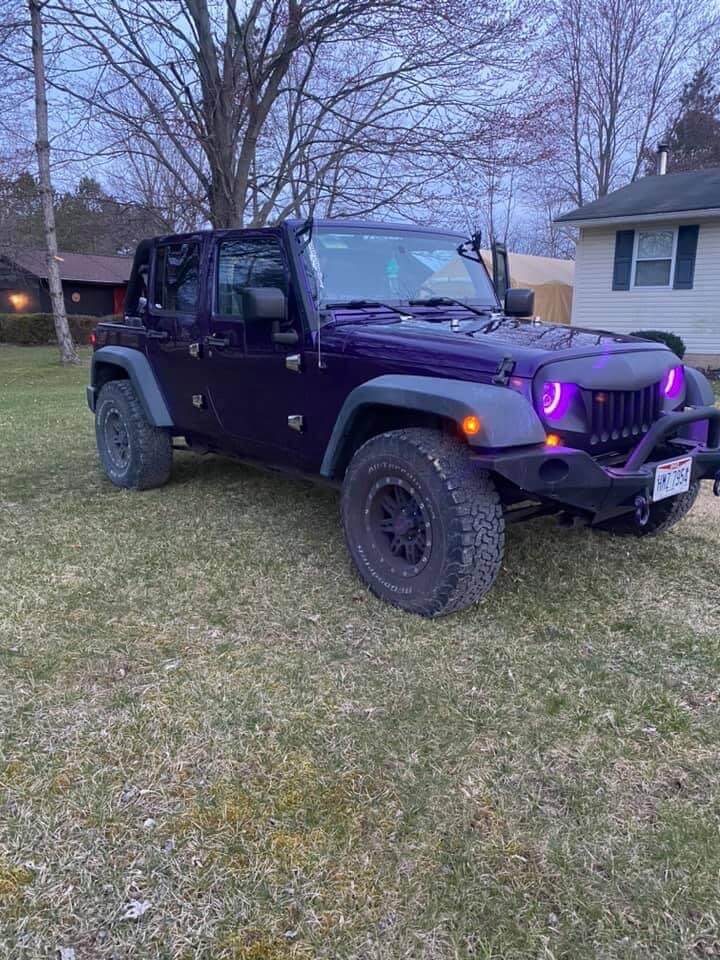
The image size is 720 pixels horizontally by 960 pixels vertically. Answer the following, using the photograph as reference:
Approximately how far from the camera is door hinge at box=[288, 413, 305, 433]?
4043 millimetres

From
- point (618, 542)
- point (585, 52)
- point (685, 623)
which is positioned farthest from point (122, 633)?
point (585, 52)

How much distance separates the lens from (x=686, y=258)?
14.7 meters

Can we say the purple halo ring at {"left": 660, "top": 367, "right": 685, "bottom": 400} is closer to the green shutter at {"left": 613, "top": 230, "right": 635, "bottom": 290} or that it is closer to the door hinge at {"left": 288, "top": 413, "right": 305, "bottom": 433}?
the door hinge at {"left": 288, "top": 413, "right": 305, "bottom": 433}

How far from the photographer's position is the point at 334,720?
2.59 meters

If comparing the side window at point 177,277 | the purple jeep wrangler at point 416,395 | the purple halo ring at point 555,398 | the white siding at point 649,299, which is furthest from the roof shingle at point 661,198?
the purple halo ring at point 555,398

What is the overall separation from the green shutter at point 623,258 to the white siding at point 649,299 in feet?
0.41

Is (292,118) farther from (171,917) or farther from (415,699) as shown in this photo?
(171,917)

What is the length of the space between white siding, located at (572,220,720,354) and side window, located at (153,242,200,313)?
12635 millimetres

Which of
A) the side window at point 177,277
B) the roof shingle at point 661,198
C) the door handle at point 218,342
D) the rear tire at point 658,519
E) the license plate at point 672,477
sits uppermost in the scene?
the roof shingle at point 661,198

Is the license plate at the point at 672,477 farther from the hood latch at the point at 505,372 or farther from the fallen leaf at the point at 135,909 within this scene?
the fallen leaf at the point at 135,909

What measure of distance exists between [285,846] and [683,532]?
352 centimetres

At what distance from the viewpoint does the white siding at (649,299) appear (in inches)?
571

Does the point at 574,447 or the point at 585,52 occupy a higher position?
the point at 585,52

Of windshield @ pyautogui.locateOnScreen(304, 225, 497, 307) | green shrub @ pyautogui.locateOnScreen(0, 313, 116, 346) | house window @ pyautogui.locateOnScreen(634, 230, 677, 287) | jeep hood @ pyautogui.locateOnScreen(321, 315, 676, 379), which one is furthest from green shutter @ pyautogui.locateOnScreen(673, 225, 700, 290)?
green shrub @ pyautogui.locateOnScreen(0, 313, 116, 346)
